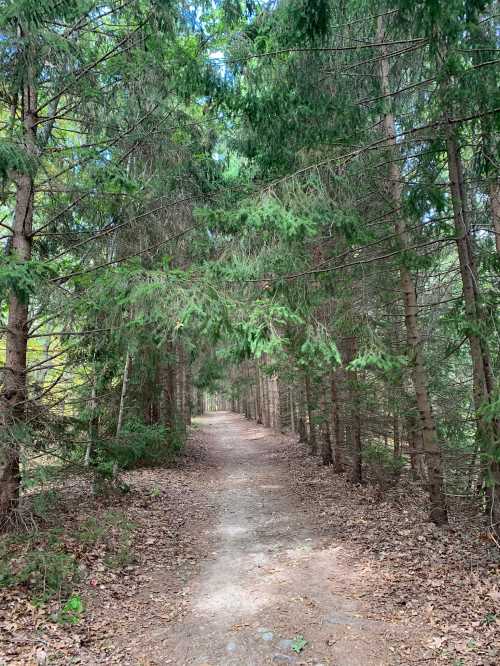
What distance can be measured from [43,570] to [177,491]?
644 centimetres

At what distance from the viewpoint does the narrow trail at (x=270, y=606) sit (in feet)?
14.8

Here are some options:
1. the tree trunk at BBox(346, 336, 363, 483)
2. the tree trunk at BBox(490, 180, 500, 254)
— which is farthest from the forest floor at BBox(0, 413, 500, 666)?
the tree trunk at BBox(490, 180, 500, 254)

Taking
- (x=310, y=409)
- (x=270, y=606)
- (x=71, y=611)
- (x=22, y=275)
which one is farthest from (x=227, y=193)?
(x=310, y=409)

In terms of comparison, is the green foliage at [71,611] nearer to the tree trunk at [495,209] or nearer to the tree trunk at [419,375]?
→ the tree trunk at [419,375]

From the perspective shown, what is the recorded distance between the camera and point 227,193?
8.96 metres

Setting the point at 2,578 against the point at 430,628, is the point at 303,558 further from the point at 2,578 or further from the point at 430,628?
the point at 2,578

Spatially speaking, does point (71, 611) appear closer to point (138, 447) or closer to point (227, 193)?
point (138, 447)

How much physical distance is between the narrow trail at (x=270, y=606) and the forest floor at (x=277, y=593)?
0.02 m

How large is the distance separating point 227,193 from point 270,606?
712 cm

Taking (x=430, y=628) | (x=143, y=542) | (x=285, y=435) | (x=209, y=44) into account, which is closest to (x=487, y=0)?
(x=209, y=44)

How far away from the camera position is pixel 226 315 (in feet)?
18.6

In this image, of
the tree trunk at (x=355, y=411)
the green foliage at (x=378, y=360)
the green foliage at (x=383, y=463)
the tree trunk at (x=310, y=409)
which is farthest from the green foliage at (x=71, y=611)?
the tree trunk at (x=310, y=409)

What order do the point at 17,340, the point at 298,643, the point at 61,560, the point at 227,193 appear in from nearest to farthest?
the point at 298,643, the point at 61,560, the point at 17,340, the point at 227,193

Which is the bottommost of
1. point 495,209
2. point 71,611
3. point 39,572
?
point 71,611
